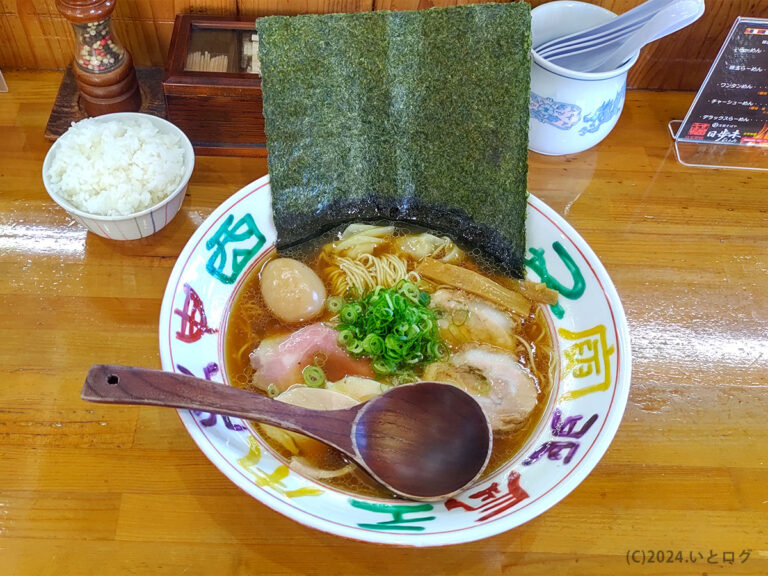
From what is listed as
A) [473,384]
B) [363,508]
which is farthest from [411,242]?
[363,508]

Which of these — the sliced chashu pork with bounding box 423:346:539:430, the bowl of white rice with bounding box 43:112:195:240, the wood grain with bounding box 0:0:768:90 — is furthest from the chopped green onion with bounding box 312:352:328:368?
the wood grain with bounding box 0:0:768:90

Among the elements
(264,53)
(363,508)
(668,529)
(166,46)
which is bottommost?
(668,529)

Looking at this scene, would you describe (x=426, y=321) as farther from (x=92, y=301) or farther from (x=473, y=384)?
(x=92, y=301)

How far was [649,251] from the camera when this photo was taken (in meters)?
1.56

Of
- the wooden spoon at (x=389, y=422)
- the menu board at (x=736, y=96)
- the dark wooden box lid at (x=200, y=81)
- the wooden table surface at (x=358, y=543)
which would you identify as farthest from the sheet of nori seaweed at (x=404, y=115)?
the menu board at (x=736, y=96)

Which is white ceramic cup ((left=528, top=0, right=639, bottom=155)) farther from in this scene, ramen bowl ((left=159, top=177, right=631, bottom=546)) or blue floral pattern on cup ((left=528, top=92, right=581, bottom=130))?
ramen bowl ((left=159, top=177, right=631, bottom=546))

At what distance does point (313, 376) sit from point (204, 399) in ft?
0.98

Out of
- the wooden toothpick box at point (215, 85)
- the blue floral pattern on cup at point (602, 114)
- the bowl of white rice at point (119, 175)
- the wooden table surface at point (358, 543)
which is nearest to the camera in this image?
the wooden table surface at point (358, 543)

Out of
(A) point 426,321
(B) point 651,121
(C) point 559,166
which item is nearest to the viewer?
(A) point 426,321

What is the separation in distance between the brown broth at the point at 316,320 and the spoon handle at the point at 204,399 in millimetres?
122

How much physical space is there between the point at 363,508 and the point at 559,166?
1.06m

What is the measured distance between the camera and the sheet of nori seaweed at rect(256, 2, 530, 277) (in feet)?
4.17

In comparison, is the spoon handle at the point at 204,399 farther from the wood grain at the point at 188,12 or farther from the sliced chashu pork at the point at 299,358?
the wood grain at the point at 188,12

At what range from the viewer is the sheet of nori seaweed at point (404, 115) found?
127 cm
